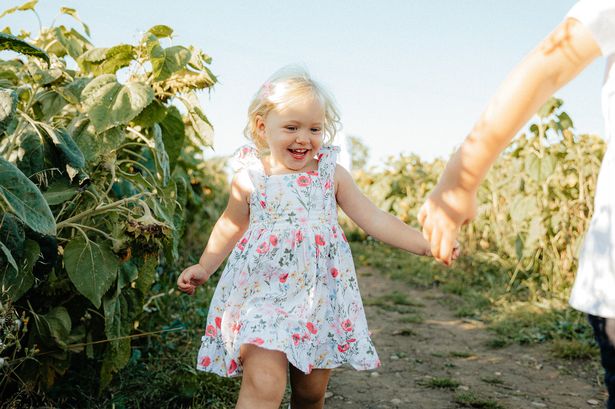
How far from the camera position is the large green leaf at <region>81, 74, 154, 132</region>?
2068mm

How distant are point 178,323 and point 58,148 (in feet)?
5.21

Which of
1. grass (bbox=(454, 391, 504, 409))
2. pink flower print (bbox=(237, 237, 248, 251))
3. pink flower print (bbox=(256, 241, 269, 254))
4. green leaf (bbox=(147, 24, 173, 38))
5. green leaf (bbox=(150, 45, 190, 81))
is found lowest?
grass (bbox=(454, 391, 504, 409))

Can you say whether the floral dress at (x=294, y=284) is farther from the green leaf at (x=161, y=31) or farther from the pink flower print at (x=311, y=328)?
the green leaf at (x=161, y=31)

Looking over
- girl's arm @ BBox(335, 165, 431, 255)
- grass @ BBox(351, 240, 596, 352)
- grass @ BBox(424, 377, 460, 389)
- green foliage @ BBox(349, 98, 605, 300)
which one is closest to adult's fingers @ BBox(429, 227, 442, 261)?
girl's arm @ BBox(335, 165, 431, 255)

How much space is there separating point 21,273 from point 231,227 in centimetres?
73

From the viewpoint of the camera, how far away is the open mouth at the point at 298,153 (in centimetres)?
219

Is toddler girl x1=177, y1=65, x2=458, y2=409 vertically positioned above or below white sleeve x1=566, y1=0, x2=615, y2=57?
below

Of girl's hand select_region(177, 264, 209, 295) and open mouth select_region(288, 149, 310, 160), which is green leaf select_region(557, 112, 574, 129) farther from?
girl's hand select_region(177, 264, 209, 295)

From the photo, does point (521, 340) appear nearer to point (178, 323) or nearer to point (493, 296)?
point (493, 296)

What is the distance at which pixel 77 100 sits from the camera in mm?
2156

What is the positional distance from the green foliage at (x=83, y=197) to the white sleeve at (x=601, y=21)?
1178 mm

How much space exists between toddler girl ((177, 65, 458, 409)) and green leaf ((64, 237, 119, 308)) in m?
0.33

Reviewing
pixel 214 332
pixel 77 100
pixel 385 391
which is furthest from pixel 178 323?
pixel 77 100

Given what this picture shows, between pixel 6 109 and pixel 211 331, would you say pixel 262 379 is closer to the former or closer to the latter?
pixel 211 331
